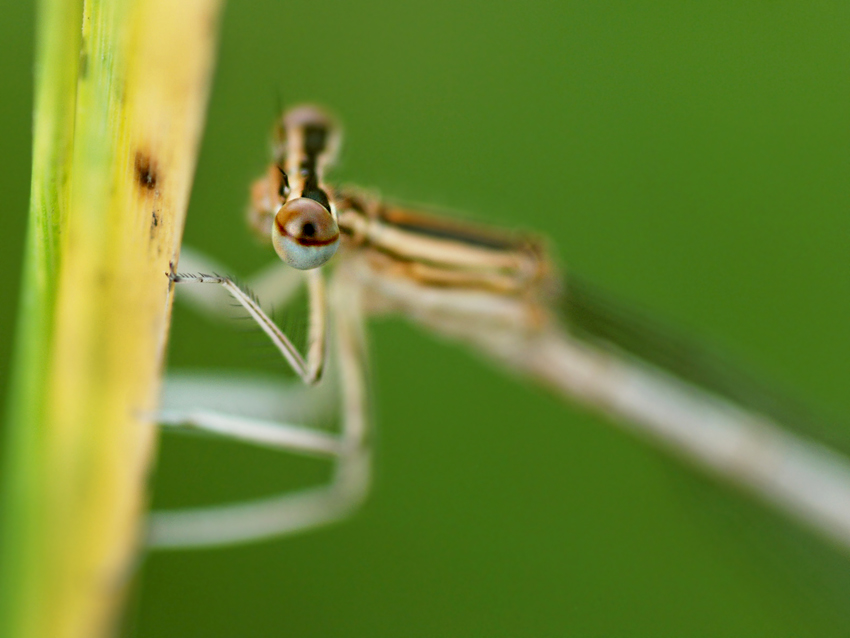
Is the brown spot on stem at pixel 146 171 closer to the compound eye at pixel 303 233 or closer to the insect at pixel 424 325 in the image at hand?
the insect at pixel 424 325

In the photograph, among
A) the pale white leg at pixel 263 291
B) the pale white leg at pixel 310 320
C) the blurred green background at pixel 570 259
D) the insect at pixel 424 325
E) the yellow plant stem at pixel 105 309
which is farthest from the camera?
the blurred green background at pixel 570 259

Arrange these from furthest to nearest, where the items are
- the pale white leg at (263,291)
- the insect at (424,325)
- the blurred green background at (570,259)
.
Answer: the blurred green background at (570,259) < the pale white leg at (263,291) < the insect at (424,325)

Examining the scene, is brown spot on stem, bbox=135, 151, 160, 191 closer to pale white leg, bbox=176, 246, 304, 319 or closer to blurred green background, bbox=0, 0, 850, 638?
pale white leg, bbox=176, 246, 304, 319

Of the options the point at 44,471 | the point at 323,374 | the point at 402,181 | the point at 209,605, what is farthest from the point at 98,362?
the point at 402,181

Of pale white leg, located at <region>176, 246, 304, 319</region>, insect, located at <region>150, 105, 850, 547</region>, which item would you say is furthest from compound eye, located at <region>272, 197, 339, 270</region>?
pale white leg, located at <region>176, 246, 304, 319</region>

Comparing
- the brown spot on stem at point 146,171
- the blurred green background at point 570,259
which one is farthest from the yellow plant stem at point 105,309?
the blurred green background at point 570,259
